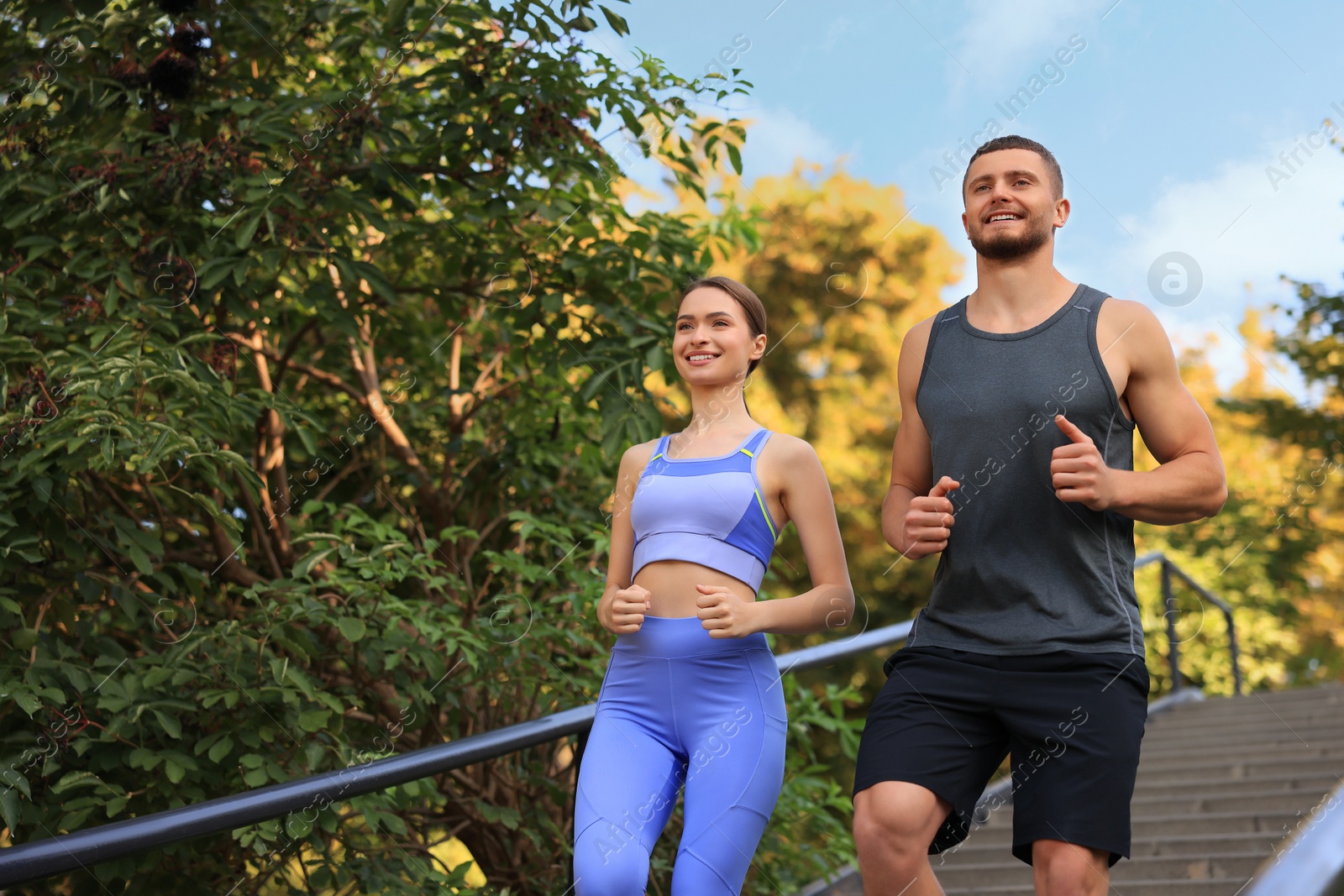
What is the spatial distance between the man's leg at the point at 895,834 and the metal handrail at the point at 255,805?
893 mm

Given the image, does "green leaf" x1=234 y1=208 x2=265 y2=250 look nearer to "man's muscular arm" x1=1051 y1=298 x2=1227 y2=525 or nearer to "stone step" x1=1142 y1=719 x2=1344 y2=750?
"man's muscular arm" x1=1051 y1=298 x2=1227 y2=525

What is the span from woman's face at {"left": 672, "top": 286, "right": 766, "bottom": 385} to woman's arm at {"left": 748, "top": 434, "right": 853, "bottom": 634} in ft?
0.59

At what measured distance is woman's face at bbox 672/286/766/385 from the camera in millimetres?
2320

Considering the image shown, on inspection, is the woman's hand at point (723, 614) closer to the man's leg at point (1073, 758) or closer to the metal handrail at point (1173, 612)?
the man's leg at point (1073, 758)

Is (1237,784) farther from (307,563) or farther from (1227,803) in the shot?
(307,563)

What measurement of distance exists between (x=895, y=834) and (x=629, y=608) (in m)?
0.59

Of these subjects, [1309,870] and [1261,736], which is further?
[1261,736]

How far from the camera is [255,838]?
254cm

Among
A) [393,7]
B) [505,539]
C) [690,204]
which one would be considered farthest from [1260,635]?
[393,7]

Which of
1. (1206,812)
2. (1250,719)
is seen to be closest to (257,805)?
(1206,812)

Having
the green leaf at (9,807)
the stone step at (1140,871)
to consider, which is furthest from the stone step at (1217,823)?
the green leaf at (9,807)

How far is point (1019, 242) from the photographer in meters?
1.97

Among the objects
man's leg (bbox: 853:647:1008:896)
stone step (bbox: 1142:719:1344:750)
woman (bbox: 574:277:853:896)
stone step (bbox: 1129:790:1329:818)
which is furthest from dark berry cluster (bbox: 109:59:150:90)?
stone step (bbox: 1142:719:1344:750)

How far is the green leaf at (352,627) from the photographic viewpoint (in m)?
2.87
